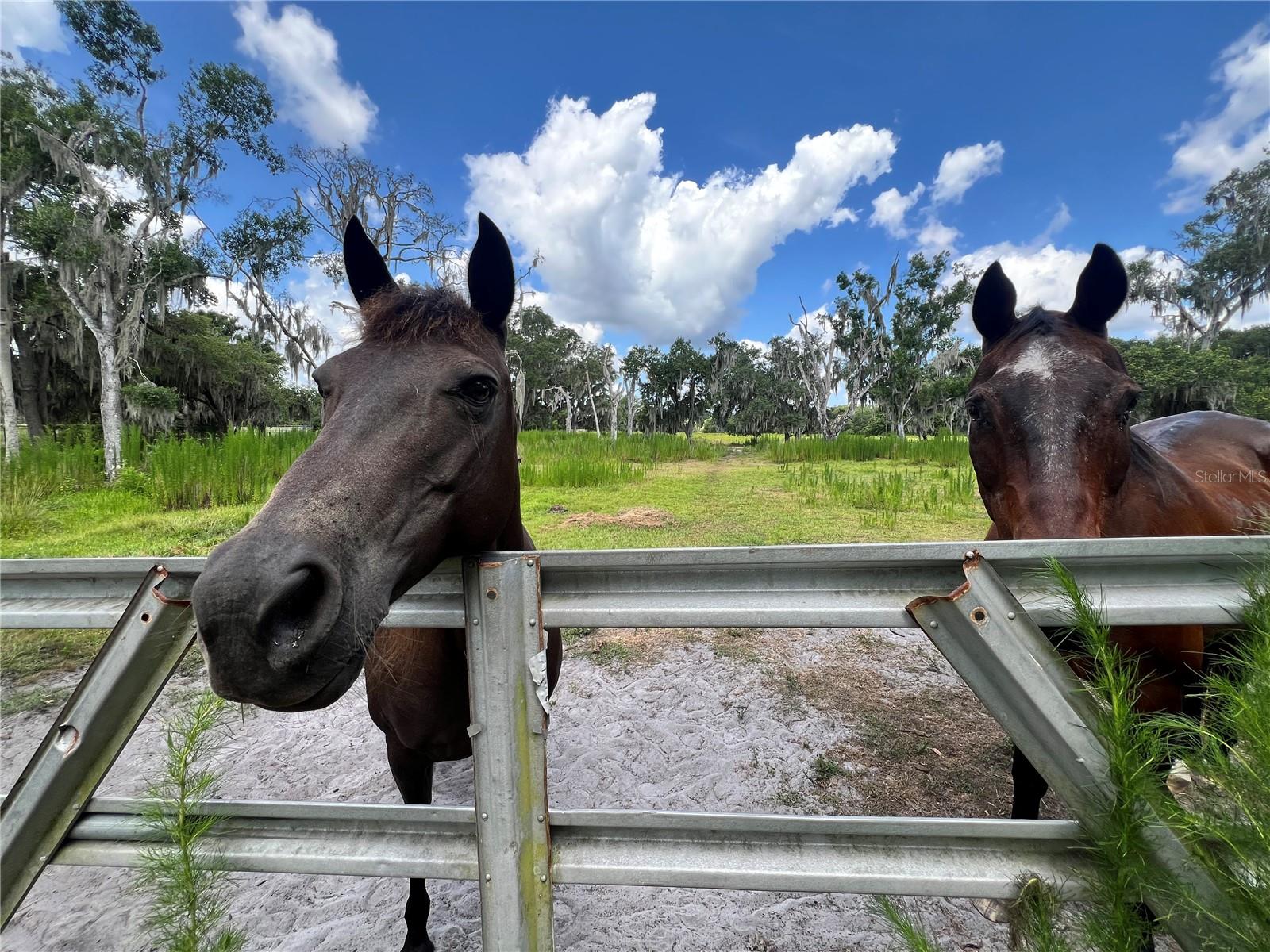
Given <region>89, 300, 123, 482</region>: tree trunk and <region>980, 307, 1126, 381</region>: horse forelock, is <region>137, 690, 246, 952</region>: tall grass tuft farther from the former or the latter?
<region>89, 300, 123, 482</region>: tree trunk

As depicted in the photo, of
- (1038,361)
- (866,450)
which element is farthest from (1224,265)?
(1038,361)

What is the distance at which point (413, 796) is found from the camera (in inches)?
80.7

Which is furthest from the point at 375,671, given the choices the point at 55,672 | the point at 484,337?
the point at 55,672

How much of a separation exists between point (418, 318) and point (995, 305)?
2.50 metres

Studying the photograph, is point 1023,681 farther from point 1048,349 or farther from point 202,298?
point 202,298

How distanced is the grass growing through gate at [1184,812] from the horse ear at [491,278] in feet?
5.70

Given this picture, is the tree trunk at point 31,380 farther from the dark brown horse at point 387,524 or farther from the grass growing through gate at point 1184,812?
the grass growing through gate at point 1184,812

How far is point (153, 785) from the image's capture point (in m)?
1.05

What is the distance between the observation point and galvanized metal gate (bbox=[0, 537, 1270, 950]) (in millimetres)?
969

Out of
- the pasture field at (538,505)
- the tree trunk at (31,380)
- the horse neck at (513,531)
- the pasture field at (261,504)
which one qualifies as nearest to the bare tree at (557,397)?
the tree trunk at (31,380)

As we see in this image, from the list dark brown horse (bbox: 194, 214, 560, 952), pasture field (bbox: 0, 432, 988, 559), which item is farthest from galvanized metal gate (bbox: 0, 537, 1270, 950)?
pasture field (bbox: 0, 432, 988, 559)

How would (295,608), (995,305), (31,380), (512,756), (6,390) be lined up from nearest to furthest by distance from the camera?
(295,608) < (512,756) < (995,305) < (6,390) < (31,380)

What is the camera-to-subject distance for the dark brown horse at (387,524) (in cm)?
88

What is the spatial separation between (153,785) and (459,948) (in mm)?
1661
